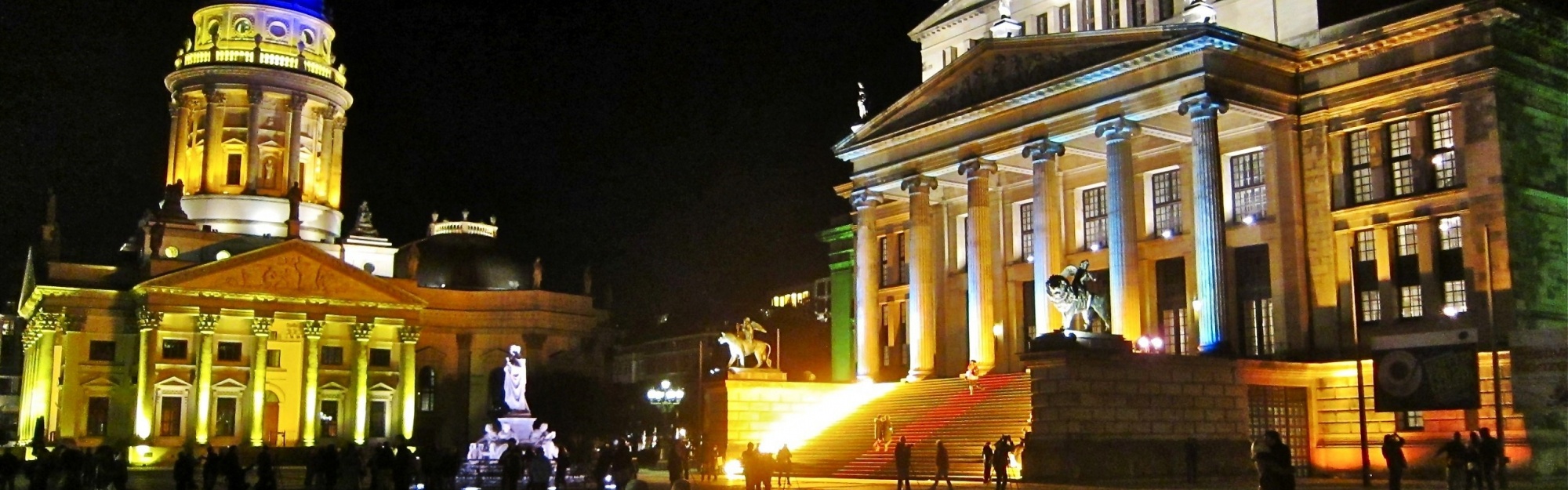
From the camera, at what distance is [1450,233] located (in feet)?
121

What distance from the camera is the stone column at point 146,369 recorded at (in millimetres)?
66750

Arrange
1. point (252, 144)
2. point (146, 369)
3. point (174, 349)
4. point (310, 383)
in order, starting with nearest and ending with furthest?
point (146, 369)
point (174, 349)
point (310, 383)
point (252, 144)

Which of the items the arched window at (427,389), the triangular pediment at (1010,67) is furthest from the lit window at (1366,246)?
the arched window at (427,389)

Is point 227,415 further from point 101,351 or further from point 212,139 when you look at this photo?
point 212,139

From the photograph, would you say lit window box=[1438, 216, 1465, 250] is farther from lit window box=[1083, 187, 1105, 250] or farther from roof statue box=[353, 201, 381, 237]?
roof statue box=[353, 201, 381, 237]

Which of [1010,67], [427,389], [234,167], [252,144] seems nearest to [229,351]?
[234,167]

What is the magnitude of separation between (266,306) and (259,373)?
135 inches

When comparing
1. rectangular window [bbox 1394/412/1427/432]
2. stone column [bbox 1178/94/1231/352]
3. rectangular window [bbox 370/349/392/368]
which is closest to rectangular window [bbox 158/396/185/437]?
rectangular window [bbox 370/349/392/368]

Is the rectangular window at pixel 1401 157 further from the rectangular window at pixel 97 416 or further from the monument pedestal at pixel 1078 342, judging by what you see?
the rectangular window at pixel 97 416

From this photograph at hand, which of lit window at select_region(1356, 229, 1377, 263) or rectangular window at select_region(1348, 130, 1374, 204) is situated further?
lit window at select_region(1356, 229, 1377, 263)

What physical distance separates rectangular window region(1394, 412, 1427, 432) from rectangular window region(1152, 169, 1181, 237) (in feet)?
31.3

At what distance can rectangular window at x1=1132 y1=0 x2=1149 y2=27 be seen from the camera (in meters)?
45.8

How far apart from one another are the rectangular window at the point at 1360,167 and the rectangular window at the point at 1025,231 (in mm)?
12498

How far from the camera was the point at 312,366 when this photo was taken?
237ft
